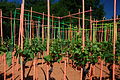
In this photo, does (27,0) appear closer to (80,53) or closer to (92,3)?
(92,3)

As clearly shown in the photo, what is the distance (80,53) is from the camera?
3.78 metres

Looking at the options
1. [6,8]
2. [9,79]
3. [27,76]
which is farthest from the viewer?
[6,8]

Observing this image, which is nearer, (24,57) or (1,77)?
(24,57)

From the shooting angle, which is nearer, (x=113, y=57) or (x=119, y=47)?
(x=113, y=57)

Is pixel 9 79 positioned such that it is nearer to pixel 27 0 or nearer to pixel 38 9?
pixel 38 9

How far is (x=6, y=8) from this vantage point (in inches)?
1008

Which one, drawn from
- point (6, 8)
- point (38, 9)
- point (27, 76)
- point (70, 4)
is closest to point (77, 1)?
point (70, 4)

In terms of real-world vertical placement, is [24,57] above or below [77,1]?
below

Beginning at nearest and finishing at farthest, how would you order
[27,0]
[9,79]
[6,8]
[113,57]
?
[113,57], [9,79], [6,8], [27,0]

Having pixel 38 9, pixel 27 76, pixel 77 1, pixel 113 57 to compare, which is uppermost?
pixel 77 1

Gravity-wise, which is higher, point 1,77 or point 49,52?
point 49,52

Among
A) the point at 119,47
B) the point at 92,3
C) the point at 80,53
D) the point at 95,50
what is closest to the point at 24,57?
the point at 80,53

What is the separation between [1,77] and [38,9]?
2194 centimetres

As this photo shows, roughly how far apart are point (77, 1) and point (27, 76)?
2358 centimetres
